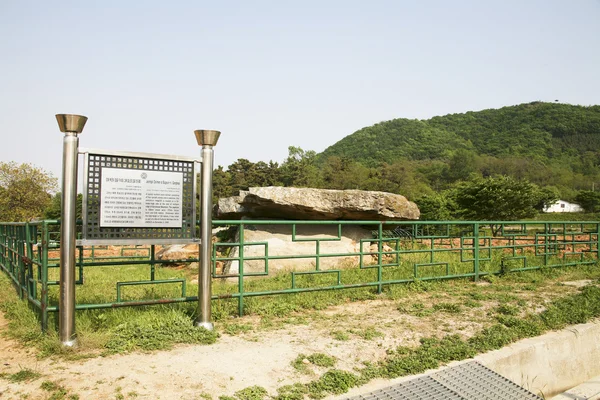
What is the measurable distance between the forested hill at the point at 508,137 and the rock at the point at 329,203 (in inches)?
2316

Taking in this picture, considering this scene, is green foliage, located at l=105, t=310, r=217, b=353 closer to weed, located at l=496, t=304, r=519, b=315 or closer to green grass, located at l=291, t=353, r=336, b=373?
green grass, located at l=291, t=353, r=336, b=373

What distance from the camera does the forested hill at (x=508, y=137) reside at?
72062 millimetres

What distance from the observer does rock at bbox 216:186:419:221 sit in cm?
1038

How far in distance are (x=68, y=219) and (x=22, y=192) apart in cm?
2403

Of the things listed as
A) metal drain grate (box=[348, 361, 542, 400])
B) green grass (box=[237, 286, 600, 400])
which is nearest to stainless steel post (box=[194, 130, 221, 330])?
green grass (box=[237, 286, 600, 400])

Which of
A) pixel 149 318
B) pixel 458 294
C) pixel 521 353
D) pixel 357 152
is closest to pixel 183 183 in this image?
pixel 149 318

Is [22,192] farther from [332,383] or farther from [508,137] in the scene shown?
[508,137]

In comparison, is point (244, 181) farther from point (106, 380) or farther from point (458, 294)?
point (106, 380)

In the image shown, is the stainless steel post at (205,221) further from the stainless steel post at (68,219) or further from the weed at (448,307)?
the weed at (448,307)

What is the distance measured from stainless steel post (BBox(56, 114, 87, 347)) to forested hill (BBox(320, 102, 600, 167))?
216 feet

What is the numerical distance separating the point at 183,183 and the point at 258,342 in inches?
66.2

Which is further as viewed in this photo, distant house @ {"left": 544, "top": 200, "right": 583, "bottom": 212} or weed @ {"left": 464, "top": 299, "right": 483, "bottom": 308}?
distant house @ {"left": 544, "top": 200, "right": 583, "bottom": 212}

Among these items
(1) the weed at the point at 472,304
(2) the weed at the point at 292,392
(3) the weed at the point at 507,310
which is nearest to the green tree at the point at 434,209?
(1) the weed at the point at 472,304

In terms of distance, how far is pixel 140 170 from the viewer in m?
4.36
